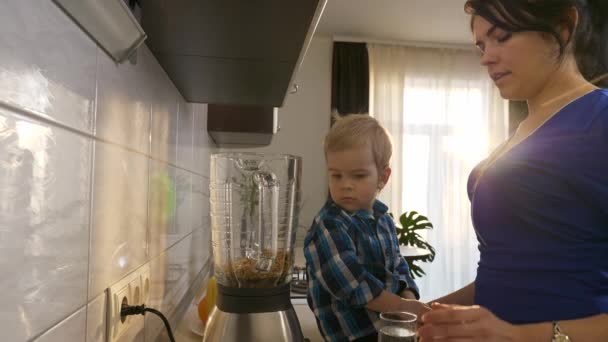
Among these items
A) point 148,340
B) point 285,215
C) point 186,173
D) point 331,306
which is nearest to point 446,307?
point 285,215

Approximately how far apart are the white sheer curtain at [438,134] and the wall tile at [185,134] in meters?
2.45

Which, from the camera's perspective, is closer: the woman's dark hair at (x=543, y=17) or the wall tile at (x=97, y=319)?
the wall tile at (x=97, y=319)

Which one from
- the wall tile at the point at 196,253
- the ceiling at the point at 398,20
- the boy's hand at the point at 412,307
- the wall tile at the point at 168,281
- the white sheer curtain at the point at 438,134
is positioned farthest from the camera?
the white sheer curtain at the point at 438,134

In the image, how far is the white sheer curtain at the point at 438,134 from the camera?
145 inches

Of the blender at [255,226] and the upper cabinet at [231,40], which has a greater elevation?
the upper cabinet at [231,40]

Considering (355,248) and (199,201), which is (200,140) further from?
(355,248)

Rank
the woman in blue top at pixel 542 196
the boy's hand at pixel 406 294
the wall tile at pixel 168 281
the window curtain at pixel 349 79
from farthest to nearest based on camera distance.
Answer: the window curtain at pixel 349 79
the boy's hand at pixel 406 294
the wall tile at pixel 168 281
the woman in blue top at pixel 542 196

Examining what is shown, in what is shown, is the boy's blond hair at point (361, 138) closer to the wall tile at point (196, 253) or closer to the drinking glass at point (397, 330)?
the drinking glass at point (397, 330)

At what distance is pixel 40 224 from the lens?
1.31 feet

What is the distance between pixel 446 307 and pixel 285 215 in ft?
0.95

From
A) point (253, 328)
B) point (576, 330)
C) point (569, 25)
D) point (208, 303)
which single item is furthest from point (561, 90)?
point (208, 303)

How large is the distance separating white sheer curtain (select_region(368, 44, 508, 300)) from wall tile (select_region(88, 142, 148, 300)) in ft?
9.81

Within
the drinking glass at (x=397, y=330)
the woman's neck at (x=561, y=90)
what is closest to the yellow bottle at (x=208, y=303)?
the drinking glass at (x=397, y=330)

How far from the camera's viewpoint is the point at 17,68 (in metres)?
0.35
